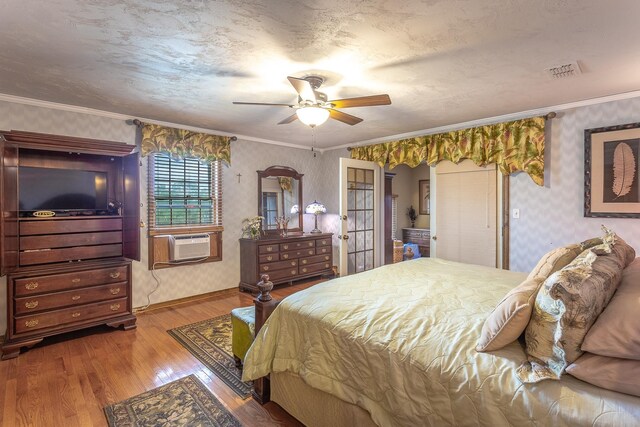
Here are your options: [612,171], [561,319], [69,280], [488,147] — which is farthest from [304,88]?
[612,171]

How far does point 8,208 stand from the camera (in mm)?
2777

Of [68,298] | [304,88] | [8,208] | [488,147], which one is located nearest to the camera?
[304,88]

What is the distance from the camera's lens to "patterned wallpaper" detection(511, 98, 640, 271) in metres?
3.14

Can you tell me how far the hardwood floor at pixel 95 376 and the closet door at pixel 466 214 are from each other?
3.22 m

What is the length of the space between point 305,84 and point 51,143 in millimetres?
2562

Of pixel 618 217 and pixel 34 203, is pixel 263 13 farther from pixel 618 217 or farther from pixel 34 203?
pixel 618 217

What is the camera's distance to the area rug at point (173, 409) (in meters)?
1.94

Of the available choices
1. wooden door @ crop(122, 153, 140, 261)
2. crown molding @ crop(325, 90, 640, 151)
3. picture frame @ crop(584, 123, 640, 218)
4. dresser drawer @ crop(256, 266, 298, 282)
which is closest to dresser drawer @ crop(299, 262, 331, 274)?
dresser drawer @ crop(256, 266, 298, 282)

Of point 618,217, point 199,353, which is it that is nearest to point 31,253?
point 199,353

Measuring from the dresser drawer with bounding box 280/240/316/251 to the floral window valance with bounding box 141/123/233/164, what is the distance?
59.7 inches

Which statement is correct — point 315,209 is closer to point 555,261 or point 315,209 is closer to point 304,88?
point 304,88

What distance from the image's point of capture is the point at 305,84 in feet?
7.53

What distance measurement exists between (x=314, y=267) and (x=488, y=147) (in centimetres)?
313

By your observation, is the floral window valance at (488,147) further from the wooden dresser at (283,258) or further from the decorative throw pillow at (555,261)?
the decorative throw pillow at (555,261)
